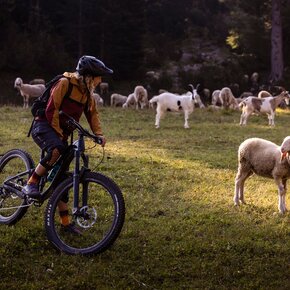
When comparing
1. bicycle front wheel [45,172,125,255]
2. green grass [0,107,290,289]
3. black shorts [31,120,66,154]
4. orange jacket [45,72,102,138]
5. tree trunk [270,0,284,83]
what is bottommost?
green grass [0,107,290,289]

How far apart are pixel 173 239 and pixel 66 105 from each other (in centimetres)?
201

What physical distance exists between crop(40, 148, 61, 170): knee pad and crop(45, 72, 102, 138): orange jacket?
189 millimetres

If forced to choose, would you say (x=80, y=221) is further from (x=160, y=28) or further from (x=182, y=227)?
(x=160, y=28)

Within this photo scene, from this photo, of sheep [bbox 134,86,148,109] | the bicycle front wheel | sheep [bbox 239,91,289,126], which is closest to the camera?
the bicycle front wheel

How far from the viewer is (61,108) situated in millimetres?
5750

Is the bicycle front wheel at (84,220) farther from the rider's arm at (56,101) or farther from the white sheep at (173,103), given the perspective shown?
the white sheep at (173,103)

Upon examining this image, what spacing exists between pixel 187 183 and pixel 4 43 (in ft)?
104

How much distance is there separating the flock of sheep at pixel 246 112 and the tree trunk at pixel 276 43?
872 cm

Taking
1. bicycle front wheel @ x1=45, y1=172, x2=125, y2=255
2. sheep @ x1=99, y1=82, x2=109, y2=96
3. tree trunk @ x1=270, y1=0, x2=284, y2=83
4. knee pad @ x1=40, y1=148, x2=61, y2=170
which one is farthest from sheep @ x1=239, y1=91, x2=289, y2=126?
sheep @ x1=99, y1=82, x2=109, y2=96

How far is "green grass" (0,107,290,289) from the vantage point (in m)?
5.23

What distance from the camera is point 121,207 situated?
5.36 meters

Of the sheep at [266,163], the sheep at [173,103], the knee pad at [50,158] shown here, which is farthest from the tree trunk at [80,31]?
the knee pad at [50,158]

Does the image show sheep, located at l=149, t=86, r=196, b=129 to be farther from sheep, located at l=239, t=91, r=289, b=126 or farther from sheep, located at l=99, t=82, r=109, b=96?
sheep, located at l=99, t=82, r=109, b=96

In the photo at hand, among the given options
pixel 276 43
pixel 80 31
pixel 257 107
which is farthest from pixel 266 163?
pixel 80 31
